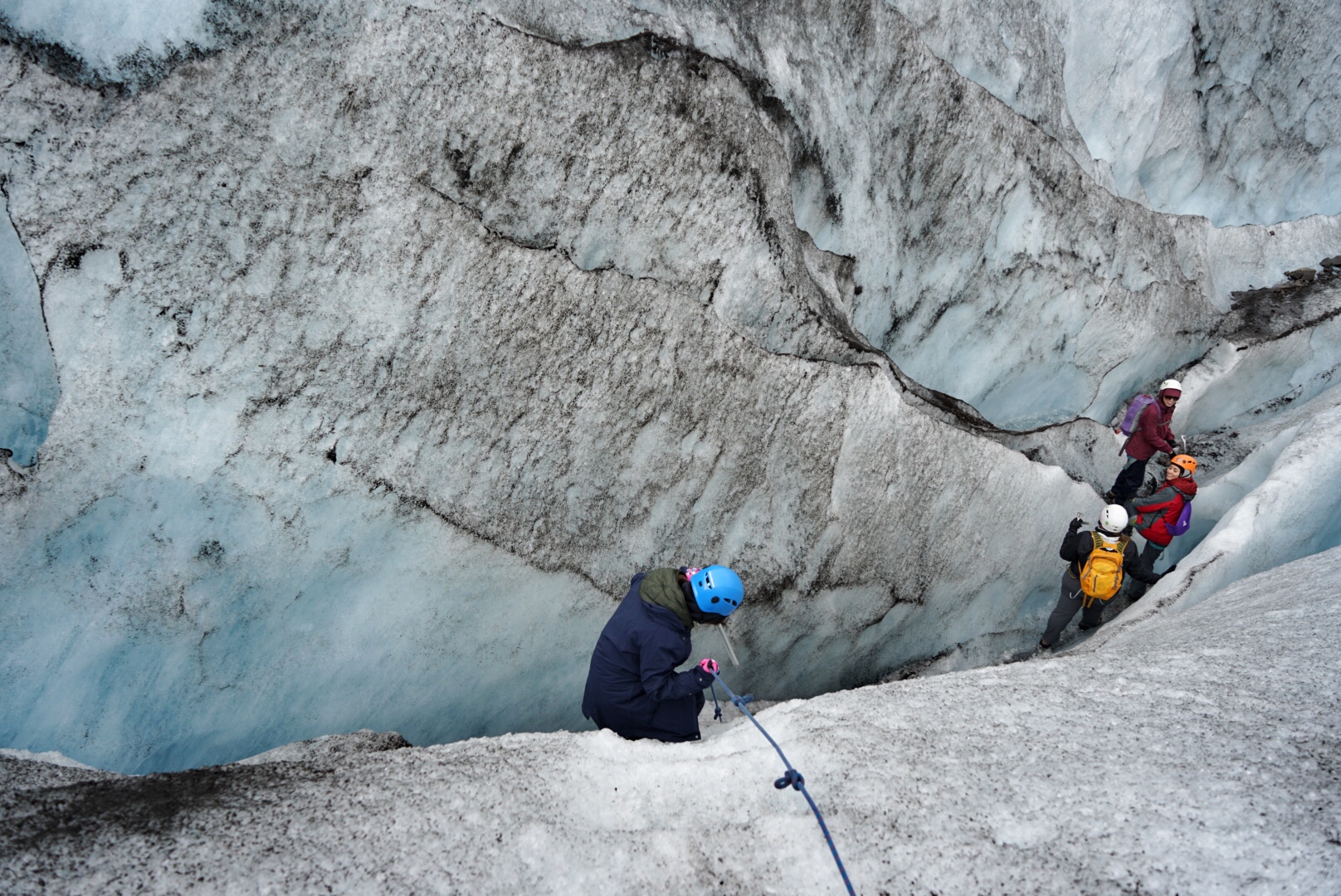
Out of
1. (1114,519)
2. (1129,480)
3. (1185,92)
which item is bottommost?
(1114,519)

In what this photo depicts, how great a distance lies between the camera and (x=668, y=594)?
134 inches

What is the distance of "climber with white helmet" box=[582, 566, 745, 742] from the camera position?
3361mm

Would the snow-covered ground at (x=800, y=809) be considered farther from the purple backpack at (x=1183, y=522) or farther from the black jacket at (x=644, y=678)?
the purple backpack at (x=1183, y=522)

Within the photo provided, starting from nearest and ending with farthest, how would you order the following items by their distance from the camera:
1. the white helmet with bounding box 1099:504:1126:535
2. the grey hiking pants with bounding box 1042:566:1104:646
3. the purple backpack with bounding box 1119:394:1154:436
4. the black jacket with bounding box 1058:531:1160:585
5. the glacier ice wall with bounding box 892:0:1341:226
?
the white helmet with bounding box 1099:504:1126:535 < the black jacket with bounding box 1058:531:1160:585 < the grey hiking pants with bounding box 1042:566:1104:646 < the purple backpack with bounding box 1119:394:1154:436 < the glacier ice wall with bounding box 892:0:1341:226

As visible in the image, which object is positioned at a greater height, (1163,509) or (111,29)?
(111,29)

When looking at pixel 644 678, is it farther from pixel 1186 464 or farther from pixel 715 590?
pixel 1186 464

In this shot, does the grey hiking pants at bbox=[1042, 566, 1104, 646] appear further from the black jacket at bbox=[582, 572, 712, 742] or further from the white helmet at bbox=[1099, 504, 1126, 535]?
the black jacket at bbox=[582, 572, 712, 742]

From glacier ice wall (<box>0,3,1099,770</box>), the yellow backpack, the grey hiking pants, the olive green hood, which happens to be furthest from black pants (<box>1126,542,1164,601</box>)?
the olive green hood

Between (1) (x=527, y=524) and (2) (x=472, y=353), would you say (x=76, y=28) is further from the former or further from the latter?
(1) (x=527, y=524)

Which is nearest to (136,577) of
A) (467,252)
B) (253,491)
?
(253,491)

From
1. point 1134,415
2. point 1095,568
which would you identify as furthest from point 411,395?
point 1134,415

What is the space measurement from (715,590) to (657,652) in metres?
0.35

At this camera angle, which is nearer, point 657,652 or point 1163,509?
point 657,652

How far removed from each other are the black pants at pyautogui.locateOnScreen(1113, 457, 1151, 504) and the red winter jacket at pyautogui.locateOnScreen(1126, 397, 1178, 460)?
0.28 ft
